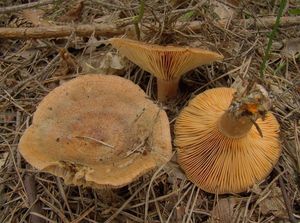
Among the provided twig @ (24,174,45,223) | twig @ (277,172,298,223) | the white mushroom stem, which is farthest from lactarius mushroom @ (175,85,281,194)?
twig @ (24,174,45,223)

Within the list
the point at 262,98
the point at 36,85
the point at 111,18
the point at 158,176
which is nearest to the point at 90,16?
the point at 111,18

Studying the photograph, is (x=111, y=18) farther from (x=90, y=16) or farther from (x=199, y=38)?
(x=199, y=38)

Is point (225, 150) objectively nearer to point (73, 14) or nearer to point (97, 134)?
point (97, 134)

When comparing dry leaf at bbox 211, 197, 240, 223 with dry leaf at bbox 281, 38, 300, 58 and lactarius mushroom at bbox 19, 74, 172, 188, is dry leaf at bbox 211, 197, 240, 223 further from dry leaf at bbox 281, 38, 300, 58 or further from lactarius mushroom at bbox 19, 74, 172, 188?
dry leaf at bbox 281, 38, 300, 58

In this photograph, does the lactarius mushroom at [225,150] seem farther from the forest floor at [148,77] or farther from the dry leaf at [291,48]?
the dry leaf at [291,48]

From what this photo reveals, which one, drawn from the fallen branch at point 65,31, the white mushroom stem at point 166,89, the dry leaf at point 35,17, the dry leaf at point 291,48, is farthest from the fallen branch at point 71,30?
the dry leaf at point 291,48
